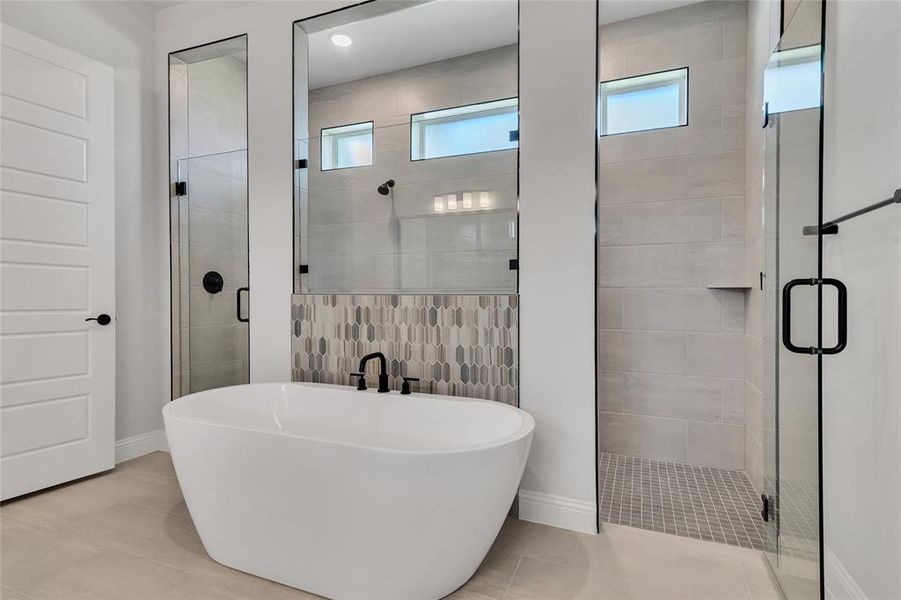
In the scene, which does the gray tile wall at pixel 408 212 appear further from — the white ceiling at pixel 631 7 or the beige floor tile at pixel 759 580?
the beige floor tile at pixel 759 580

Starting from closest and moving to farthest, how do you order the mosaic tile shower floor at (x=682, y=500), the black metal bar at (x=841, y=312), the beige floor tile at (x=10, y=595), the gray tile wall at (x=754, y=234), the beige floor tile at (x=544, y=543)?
1. the black metal bar at (x=841, y=312)
2. the beige floor tile at (x=10, y=595)
3. the beige floor tile at (x=544, y=543)
4. the mosaic tile shower floor at (x=682, y=500)
5. the gray tile wall at (x=754, y=234)

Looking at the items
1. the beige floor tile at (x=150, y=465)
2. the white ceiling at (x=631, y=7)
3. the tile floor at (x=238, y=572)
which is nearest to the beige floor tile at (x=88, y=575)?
the tile floor at (x=238, y=572)

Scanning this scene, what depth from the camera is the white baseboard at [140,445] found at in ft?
9.53

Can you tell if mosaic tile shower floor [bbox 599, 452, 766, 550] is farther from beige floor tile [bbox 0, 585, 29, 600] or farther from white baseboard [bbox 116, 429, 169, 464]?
white baseboard [bbox 116, 429, 169, 464]

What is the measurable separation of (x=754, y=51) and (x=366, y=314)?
258 centimetres

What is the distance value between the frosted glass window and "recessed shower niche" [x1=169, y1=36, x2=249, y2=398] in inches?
110

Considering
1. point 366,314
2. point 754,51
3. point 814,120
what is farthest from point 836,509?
point 754,51

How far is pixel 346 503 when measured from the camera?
1.47 metres

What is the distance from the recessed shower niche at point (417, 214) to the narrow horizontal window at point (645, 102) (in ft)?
2.64

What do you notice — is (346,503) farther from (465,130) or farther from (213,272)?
(213,272)

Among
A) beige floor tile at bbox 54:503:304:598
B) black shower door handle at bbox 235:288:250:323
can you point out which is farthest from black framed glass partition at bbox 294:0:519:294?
beige floor tile at bbox 54:503:304:598

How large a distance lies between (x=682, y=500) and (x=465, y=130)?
227cm

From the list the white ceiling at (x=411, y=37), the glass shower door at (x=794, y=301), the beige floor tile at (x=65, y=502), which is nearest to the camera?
the glass shower door at (x=794, y=301)

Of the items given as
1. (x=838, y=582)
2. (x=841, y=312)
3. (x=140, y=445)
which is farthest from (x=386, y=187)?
(x=838, y=582)
